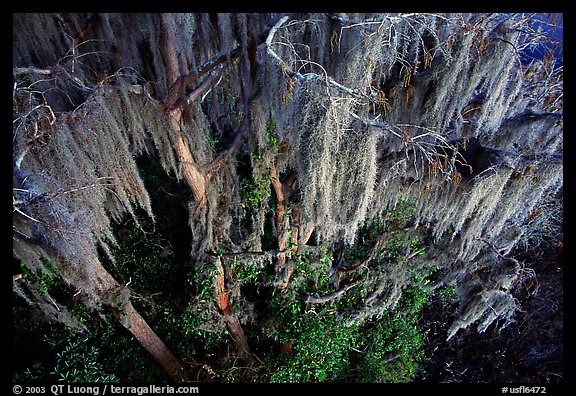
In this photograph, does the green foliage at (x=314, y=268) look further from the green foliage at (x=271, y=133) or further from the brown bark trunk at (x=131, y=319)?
the brown bark trunk at (x=131, y=319)

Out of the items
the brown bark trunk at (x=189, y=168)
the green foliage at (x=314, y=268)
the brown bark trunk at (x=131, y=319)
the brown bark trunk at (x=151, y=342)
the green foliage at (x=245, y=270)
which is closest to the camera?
the brown bark trunk at (x=189, y=168)

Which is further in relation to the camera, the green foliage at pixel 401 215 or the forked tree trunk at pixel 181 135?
the green foliage at pixel 401 215

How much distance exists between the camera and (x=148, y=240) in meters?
5.70

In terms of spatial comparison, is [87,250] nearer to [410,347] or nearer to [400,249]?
[400,249]

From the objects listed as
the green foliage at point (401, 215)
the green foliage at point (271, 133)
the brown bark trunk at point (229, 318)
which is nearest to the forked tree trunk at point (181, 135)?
the brown bark trunk at point (229, 318)

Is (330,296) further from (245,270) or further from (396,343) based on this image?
(396,343)

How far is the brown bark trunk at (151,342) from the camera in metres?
4.62

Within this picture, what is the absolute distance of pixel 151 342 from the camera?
5.09 metres

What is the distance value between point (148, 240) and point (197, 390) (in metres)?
2.51

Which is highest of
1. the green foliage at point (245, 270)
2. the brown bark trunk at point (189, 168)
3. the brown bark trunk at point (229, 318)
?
the brown bark trunk at point (189, 168)

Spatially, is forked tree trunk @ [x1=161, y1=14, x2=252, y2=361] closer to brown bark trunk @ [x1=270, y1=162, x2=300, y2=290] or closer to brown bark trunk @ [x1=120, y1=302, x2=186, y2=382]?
brown bark trunk @ [x1=270, y1=162, x2=300, y2=290]

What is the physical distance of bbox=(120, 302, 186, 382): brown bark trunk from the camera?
4.62 m

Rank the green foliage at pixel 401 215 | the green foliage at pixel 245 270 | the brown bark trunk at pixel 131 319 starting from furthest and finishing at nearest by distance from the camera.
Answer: the green foliage at pixel 245 270, the green foliage at pixel 401 215, the brown bark trunk at pixel 131 319

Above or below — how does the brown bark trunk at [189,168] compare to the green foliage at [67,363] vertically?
above
